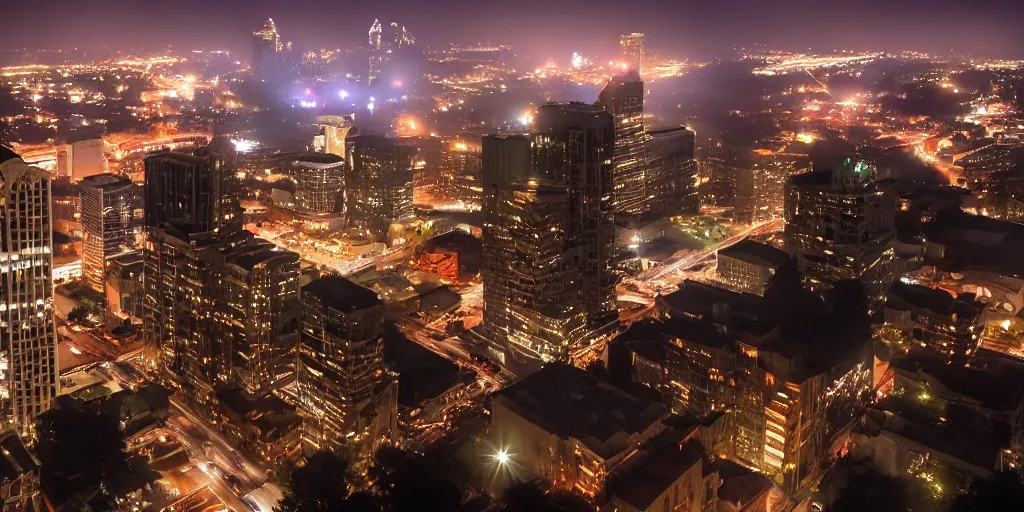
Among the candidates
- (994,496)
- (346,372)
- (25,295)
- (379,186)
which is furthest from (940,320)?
(25,295)

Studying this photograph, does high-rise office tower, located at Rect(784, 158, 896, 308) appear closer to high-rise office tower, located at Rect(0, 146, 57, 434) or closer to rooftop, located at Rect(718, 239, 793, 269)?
rooftop, located at Rect(718, 239, 793, 269)

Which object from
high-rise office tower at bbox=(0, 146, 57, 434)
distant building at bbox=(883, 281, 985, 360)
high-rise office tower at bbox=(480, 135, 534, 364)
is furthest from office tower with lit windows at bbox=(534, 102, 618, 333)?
high-rise office tower at bbox=(0, 146, 57, 434)

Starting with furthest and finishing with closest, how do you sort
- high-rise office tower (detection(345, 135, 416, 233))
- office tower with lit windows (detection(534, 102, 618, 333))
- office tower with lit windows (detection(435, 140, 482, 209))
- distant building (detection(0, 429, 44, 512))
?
office tower with lit windows (detection(435, 140, 482, 209)), high-rise office tower (detection(345, 135, 416, 233)), office tower with lit windows (detection(534, 102, 618, 333)), distant building (detection(0, 429, 44, 512))

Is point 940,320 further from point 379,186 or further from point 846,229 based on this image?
point 379,186

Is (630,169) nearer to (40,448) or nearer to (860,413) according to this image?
(860,413)

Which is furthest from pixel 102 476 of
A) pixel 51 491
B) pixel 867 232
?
pixel 867 232

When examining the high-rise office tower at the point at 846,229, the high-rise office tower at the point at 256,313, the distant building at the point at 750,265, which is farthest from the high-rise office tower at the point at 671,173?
the high-rise office tower at the point at 256,313

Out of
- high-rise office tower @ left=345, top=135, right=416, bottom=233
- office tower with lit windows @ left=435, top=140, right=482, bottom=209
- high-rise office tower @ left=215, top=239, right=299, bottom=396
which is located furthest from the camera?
office tower with lit windows @ left=435, top=140, right=482, bottom=209

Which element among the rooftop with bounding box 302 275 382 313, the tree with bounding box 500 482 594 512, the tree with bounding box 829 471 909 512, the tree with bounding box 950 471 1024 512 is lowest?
the tree with bounding box 829 471 909 512
